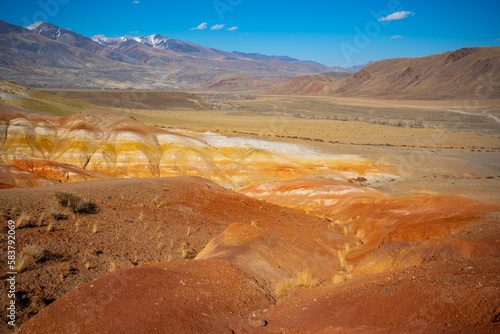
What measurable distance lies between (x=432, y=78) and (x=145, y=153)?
148 metres

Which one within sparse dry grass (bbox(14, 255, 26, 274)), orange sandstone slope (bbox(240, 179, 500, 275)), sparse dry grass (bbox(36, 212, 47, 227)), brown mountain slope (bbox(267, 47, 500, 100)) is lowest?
orange sandstone slope (bbox(240, 179, 500, 275))

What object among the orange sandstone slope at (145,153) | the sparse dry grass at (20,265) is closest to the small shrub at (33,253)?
the sparse dry grass at (20,265)

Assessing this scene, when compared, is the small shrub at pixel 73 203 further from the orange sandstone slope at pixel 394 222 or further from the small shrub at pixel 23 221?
the orange sandstone slope at pixel 394 222

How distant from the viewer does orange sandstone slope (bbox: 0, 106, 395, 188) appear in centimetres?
3416

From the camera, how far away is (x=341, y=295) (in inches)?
281

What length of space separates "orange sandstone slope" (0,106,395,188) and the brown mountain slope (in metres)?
111

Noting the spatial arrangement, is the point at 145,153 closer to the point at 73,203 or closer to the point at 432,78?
the point at 73,203

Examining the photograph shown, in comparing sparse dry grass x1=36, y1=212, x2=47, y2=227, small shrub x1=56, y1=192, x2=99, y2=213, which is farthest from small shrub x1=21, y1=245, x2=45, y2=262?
small shrub x1=56, y1=192, x2=99, y2=213

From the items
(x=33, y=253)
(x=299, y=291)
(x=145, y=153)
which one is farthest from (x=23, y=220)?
(x=145, y=153)

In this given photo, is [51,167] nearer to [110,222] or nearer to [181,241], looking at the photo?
[110,222]

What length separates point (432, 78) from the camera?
144m

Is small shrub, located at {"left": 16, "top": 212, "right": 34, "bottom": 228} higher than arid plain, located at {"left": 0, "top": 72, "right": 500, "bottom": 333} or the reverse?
higher

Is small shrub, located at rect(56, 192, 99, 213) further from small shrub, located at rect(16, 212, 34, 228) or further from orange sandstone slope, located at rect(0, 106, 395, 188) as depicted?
orange sandstone slope, located at rect(0, 106, 395, 188)

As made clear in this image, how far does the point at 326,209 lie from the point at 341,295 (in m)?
16.6
